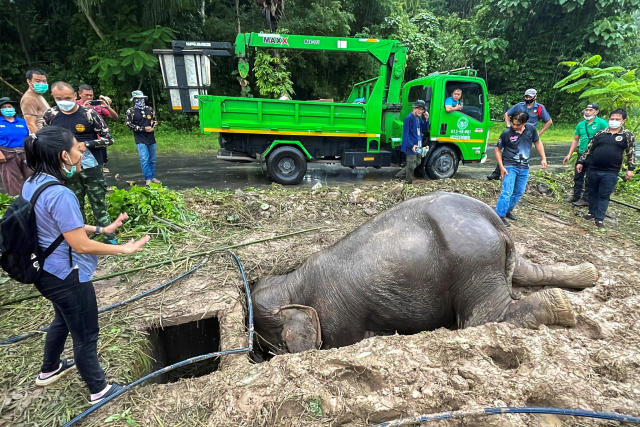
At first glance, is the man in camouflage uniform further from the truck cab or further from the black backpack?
the truck cab

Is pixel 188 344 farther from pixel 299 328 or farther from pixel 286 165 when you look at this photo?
pixel 286 165

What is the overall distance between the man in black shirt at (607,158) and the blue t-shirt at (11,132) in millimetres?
8697

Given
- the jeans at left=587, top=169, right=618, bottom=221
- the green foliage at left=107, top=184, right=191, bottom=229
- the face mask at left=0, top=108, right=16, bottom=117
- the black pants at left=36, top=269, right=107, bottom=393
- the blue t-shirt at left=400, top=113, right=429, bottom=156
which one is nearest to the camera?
the black pants at left=36, top=269, right=107, bottom=393

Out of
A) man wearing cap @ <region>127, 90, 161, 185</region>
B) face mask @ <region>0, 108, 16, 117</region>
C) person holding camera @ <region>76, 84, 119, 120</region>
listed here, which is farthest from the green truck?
face mask @ <region>0, 108, 16, 117</region>

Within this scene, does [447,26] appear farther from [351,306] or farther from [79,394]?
[79,394]

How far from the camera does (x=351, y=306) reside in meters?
3.29

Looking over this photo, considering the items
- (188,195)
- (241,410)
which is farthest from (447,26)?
(241,410)

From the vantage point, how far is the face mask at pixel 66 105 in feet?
13.2

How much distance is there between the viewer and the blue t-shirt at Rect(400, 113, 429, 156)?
7.62 metres

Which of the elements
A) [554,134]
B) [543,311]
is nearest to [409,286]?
[543,311]

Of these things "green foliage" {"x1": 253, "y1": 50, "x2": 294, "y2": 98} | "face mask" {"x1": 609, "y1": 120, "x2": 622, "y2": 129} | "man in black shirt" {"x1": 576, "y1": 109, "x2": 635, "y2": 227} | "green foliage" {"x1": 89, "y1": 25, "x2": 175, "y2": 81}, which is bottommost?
"man in black shirt" {"x1": 576, "y1": 109, "x2": 635, "y2": 227}

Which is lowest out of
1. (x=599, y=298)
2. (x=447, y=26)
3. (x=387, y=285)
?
(x=599, y=298)

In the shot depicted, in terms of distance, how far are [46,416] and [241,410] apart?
4.04 ft

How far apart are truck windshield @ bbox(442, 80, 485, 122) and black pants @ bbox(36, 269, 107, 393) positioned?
790cm
